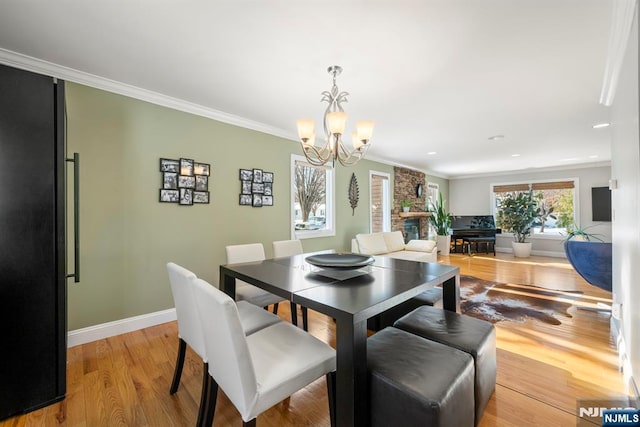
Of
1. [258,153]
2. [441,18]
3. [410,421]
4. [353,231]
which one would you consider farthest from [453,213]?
[410,421]

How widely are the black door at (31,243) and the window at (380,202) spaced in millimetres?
4743

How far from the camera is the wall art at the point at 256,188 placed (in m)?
3.42

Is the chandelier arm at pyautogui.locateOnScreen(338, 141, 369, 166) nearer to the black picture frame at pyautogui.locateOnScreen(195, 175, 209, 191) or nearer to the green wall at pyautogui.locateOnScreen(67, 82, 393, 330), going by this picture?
the green wall at pyautogui.locateOnScreen(67, 82, 393, 330)

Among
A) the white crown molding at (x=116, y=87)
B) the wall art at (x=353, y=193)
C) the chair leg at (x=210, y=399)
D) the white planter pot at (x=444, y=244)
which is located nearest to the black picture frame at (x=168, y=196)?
the white crown molding at (x=116, y=87)

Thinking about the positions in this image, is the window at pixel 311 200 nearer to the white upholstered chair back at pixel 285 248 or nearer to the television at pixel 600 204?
the white upholstered chair back at pixel 285 248

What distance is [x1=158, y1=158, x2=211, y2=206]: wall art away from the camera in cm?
279

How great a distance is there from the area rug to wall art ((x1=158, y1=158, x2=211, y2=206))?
3379 millimetres

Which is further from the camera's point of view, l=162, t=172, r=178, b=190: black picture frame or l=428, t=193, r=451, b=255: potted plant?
l=428, t=193, r=451, b=255: potted plant

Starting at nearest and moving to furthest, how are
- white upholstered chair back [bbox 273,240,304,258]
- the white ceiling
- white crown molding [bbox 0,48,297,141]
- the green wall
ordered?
the white ceiling → white crown molding [bbox 0,48,297,141] → the green wall → white upholstered chair back [bbox 273,240,304,258]

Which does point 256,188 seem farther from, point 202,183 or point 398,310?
point 398,310

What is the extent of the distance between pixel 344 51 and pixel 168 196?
2211 millimetres

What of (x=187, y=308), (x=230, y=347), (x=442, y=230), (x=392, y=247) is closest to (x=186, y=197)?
(x=187, y=308)

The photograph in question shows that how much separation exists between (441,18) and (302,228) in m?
3.16

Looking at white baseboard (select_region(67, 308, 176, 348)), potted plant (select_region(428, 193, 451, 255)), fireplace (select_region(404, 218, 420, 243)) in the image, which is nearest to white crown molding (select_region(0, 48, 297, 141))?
white baseboard (select_region(67, 308, 176, 348))
